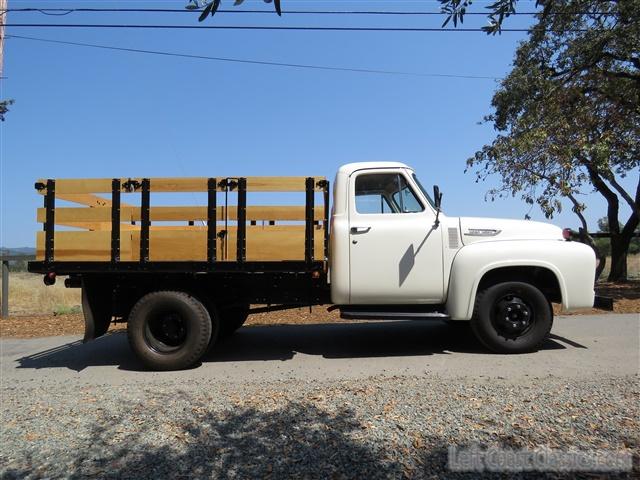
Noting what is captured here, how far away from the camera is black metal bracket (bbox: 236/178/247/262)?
5.93 m

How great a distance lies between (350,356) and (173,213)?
2.76m

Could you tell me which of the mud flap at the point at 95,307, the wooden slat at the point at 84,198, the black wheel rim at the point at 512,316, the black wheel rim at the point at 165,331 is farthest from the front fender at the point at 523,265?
the wooden slat at the point at 84,198

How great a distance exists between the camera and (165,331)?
6.16 metres

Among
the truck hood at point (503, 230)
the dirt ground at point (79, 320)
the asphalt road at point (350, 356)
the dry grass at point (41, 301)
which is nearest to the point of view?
the asphalt road at point (350, 356)

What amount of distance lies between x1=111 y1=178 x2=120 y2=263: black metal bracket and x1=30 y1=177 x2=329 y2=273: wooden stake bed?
1 centimetres

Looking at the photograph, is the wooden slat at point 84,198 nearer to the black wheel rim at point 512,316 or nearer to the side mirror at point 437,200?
the side mirror at point 437,200

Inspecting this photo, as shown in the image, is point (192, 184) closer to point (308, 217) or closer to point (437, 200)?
point (308, 217)

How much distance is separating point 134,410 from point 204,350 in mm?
1570

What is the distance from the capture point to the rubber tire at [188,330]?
5.97 meters

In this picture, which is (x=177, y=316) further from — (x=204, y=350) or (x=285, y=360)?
(x=285, y=360)

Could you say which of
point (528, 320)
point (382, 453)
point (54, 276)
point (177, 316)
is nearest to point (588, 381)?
point (528, 320)

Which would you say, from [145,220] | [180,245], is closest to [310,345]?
[180,245]

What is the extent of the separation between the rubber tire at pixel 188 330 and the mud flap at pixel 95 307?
0.53 meters

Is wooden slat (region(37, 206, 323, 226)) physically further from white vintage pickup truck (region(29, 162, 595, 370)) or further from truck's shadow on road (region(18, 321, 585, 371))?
truck's shadow on road (region(18, 321, 585, 371))
